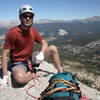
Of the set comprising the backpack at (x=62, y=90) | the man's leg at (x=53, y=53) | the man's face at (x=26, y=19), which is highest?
the man's face at (x=26, y=19)

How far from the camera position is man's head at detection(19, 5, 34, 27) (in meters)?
9.12

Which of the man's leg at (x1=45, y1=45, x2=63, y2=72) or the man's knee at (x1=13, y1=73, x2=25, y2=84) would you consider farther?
the man's leg at (x1=45, y1=45, x2=63, y2=72)

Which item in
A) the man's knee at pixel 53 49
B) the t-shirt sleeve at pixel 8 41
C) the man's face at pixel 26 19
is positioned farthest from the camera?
the man's knee at pixel 53 49

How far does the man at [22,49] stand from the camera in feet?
29.9

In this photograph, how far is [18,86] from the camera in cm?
930

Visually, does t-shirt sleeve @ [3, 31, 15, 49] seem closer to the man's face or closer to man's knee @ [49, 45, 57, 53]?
the man's face

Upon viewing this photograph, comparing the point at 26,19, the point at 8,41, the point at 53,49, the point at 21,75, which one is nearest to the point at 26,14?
the point at 26,19

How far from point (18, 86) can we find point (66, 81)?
9.75 ft

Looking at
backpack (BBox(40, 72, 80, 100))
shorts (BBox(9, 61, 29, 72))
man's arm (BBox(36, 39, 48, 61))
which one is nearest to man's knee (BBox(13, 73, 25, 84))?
shorts (BBox(9, 61, 29, 72))

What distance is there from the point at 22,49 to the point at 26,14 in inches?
64.8

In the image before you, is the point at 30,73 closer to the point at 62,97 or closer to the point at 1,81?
the point at 1,81

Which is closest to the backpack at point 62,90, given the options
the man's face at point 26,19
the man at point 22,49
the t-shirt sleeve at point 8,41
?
the man at point 22,49

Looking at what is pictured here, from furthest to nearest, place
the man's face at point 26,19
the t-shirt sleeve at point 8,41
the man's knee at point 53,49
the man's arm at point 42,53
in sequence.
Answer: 1. the man's knee at point 53,49
2. the man's arm at point 42,53
3. the man's face at point 26,19
4. the t-shirt sleeve at point 8,41

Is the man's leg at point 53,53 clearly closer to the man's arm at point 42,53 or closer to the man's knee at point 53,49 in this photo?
the man's knee at point 53,49
